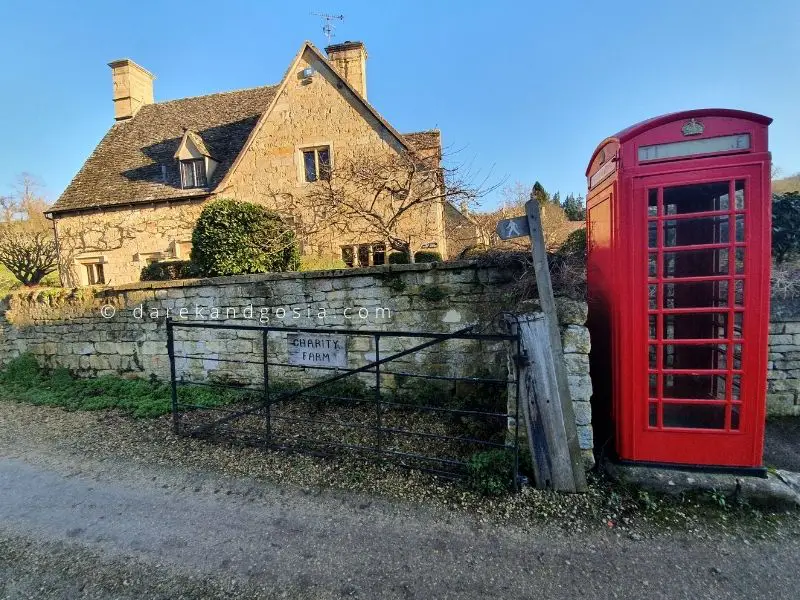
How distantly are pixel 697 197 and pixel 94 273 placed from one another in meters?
18.1

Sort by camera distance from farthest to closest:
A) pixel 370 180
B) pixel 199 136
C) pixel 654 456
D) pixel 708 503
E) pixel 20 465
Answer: pixel 199 136
pixel 370 180
pixel 20 465
pixel 654 456
pixel 708 503

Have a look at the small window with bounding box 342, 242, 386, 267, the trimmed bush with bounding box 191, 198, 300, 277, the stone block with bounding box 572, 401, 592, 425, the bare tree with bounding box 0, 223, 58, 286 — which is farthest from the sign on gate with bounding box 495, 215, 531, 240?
the bare tree with bounding box 0, 223, 58, 286

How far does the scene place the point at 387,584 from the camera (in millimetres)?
2383

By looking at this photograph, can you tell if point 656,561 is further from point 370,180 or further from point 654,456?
point 370,180

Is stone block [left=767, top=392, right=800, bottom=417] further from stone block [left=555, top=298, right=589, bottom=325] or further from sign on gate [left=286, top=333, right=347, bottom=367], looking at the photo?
sign on gate [left=286, top=333, right=347, bottom=367]

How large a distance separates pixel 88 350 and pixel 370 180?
21.6 ft

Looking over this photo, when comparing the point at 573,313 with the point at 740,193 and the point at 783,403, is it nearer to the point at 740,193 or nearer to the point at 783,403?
the point at 740,193

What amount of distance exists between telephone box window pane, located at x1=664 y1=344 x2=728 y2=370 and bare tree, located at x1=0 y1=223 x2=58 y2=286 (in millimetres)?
17844

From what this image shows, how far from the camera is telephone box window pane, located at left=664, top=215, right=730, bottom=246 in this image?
131 inches

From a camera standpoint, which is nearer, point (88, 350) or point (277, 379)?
point (277, 379)

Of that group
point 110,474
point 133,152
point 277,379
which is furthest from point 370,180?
point 133,152

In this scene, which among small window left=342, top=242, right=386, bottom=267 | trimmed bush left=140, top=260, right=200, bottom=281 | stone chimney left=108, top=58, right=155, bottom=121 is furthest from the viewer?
stone chimney left=108, top=58, right=155, bottom=121

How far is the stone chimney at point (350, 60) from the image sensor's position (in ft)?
44.6

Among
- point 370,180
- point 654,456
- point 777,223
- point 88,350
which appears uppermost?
point 370,180
